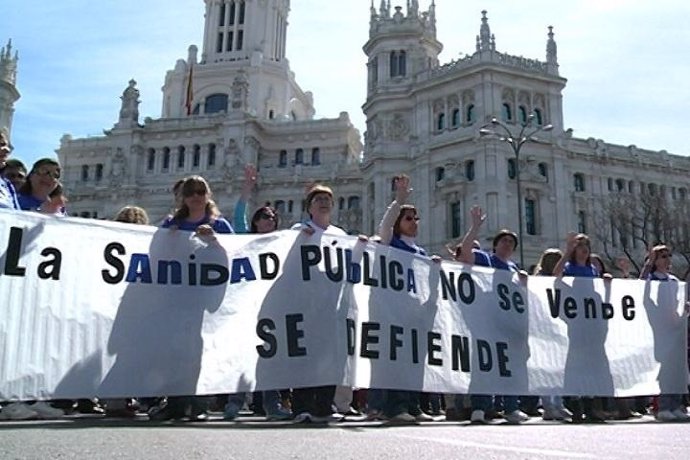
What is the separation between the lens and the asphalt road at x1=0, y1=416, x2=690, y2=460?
3594mm

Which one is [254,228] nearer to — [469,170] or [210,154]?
[469,170]

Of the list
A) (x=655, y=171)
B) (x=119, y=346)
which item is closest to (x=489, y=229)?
(x=655, y=171)

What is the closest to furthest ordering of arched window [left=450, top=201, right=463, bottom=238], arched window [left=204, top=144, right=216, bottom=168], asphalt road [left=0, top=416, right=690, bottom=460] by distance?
asphalt road [left=0, top=416, right=690, bottom=460], arched window [left=450, top=201, right=463, bottom=238], arched window [left=204, top=144, right=216, bottom=168]

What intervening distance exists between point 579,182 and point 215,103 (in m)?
33.4

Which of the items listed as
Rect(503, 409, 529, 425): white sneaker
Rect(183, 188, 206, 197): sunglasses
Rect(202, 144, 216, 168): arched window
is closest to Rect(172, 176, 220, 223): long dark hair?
Rect(183, 188, 206, 197): sunglasses

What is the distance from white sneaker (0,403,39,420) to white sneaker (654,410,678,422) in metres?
6.88

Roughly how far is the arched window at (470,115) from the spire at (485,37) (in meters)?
3.87

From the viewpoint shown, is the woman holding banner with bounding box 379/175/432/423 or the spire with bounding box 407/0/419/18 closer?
the woman holding banner with bounding box 379/175/432/423

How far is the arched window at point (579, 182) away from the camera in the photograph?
157 feet

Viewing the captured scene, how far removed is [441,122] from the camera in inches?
1865

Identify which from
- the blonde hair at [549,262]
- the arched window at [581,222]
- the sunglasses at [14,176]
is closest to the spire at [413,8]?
the arched window at [581,222]

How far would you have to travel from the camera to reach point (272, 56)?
2692 inches

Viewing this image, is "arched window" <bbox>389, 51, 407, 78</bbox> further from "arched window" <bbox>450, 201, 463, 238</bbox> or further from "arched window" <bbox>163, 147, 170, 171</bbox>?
"arched window" <bbox>163, 147, 170, 171</bbox>

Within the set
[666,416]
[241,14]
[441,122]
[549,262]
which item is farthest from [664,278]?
[241,14]
